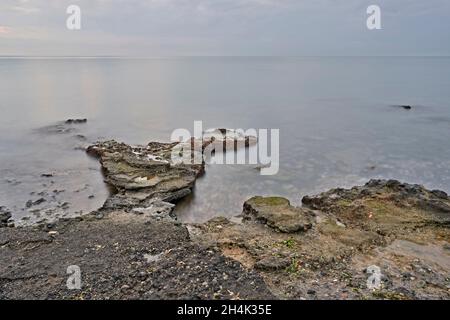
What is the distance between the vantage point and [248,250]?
1536 cm

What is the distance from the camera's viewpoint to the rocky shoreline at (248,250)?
12383 mm

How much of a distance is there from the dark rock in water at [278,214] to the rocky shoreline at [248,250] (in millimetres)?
53

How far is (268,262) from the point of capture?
14.0 meters

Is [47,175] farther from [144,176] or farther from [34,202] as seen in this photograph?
[144,176]

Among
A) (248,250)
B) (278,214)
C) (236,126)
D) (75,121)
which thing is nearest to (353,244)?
(278,214)

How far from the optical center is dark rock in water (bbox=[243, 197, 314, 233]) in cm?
1788

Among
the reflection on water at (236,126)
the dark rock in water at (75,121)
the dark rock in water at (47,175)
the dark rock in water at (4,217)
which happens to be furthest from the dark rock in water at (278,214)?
the dark rock in water at (75,121)

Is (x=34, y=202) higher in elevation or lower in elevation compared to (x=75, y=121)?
lower

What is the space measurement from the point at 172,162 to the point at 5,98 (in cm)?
6839

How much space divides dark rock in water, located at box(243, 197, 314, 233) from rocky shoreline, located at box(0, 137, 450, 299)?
0.05m

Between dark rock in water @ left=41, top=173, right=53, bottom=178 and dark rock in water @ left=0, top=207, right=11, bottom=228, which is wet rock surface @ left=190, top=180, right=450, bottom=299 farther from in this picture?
dark rock in water @ left=41, top=173, right=53, bottom=178

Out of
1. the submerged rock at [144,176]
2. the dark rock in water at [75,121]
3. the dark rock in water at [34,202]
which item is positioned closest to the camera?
the submerged rock at [144,176]

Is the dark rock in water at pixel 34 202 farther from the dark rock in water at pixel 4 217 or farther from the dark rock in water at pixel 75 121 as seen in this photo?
the dark rock in water at pixel 75 121

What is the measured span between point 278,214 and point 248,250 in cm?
411
